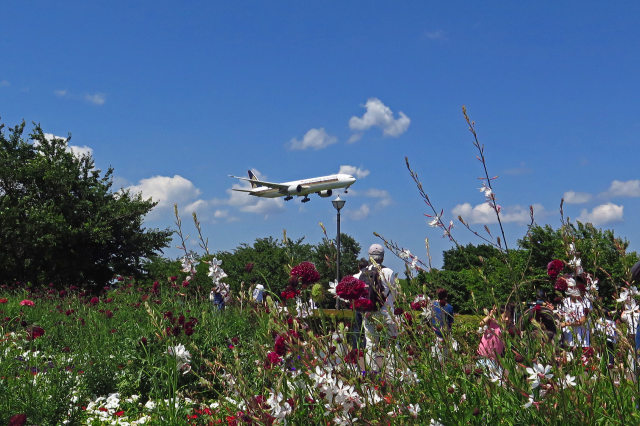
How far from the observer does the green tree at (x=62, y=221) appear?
23.1m

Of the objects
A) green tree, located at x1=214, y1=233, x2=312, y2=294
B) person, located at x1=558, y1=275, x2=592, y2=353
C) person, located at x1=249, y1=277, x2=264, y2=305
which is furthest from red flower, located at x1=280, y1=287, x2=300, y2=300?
green tree, located at x1=214, y1=233, x2=312, y2=294

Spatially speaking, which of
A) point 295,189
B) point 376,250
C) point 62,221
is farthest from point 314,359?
point 295,189

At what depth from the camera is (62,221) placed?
76.1ft

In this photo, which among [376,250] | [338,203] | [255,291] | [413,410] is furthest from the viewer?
[338,203]

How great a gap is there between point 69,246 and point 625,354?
25052mm

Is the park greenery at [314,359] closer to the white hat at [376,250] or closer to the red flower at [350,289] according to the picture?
the red flower at [350,289]

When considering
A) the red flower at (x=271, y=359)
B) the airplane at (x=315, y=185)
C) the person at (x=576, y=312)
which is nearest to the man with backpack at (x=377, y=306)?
the red flower at (x=271, y=359)

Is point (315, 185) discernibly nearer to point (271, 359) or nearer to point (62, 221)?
point (62, 221)

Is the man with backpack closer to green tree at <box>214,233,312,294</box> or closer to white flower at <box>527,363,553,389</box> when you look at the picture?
white flower at <box>527,363,553,389</box>

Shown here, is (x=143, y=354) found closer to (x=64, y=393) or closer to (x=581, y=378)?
(x=64, y=393)

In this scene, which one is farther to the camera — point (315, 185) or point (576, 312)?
point (315, 185)

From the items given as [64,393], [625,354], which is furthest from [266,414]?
[64,393]

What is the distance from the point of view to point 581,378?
285cm

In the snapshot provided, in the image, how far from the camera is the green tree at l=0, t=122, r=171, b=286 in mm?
23141
